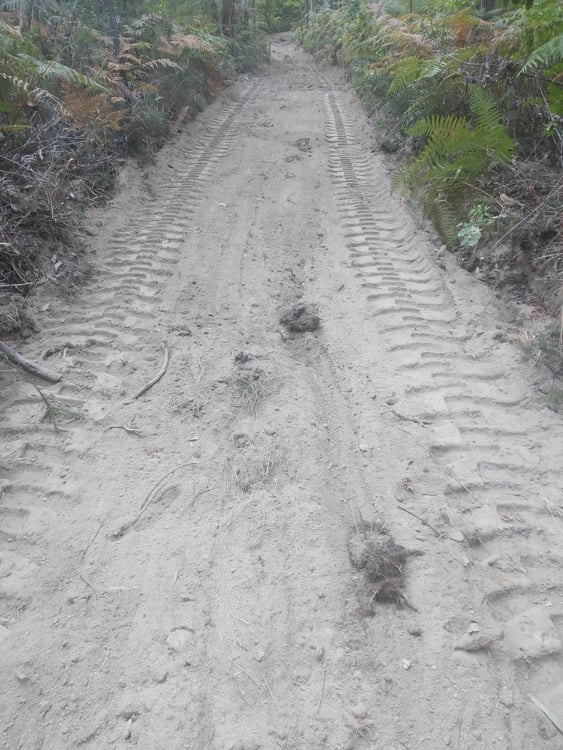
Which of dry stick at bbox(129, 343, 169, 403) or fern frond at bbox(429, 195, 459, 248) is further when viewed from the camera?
fern frond at bbox(429, 195, 459, 248)

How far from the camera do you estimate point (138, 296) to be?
3.95 m

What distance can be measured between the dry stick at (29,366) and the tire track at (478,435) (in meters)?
2.16

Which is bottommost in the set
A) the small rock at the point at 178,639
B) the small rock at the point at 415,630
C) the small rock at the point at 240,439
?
the small rock at the point at 178,639

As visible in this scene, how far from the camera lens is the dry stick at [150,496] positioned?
230cm

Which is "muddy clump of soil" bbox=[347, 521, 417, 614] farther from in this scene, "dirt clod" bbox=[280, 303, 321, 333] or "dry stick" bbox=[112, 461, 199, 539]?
"dirt clod" bbox=[280, 303, 321, 333]

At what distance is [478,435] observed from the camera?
2.74m

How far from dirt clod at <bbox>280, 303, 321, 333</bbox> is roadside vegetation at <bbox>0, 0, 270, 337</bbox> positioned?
1860mm

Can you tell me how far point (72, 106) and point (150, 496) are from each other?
181 inches

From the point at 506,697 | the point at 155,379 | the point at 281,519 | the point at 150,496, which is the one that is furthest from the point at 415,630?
the point at 155,379

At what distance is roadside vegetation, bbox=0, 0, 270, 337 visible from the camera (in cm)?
396

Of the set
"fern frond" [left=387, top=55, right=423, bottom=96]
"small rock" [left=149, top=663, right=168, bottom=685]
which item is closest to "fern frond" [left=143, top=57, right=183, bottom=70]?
"fern frond" [left=387, top=55, right=423, bottom=96]

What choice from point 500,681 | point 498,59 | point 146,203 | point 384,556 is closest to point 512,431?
point 384,556

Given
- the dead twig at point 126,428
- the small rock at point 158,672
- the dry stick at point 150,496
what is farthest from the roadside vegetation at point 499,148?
the small rock at point 158,672

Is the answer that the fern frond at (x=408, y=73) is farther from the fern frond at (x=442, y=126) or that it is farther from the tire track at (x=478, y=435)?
the tire track at (x=478, y=435)
